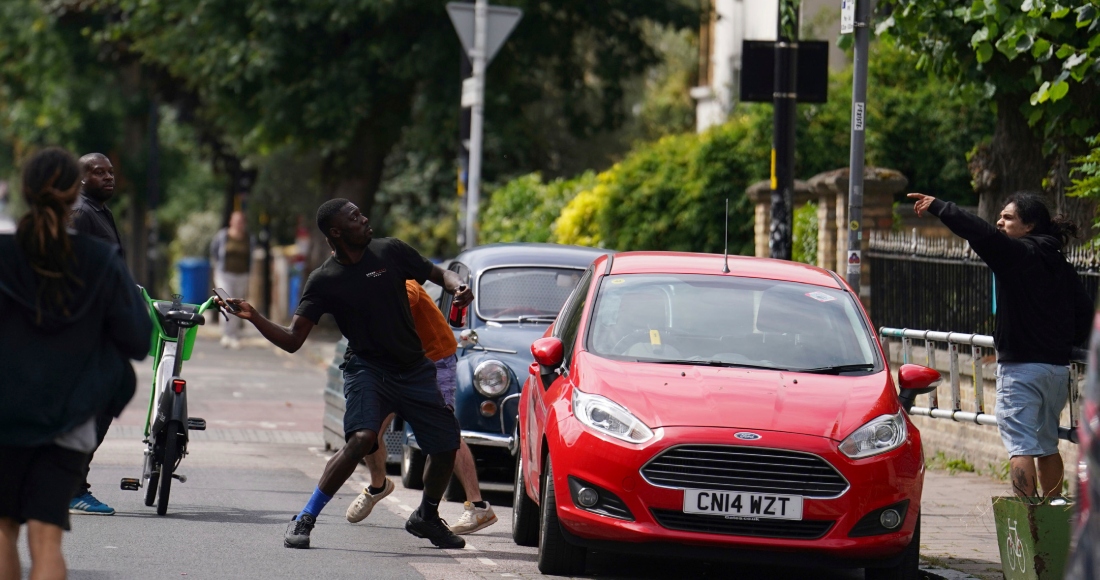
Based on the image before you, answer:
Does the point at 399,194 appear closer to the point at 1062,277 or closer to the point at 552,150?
the point at 552,150

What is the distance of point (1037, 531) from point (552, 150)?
88.2 feet

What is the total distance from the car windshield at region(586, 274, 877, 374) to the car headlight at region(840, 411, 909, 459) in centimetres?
56

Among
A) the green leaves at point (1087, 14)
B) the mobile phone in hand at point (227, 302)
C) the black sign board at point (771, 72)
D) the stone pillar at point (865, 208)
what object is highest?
the green leaves at point (1087, 14)

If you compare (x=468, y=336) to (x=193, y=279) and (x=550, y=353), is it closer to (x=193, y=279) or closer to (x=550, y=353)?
(x=550, y=353)

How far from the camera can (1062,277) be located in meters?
8.28

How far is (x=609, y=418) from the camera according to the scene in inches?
300

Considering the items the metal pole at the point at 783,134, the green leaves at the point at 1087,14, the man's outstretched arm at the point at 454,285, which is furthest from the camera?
the metal pole at the point at 783,134

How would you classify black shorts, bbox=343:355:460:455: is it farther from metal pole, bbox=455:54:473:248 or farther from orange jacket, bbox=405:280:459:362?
metal pole, bbox=455:54:473:248

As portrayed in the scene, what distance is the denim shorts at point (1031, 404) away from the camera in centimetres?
826

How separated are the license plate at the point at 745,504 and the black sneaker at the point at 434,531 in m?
1.86

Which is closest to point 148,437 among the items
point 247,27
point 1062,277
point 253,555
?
point 253,555

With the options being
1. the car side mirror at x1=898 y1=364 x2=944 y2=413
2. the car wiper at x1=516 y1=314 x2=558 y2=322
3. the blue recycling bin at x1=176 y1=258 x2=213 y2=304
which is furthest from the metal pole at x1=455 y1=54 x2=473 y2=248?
the blue recycling bin at x1=176 y1=258 x2=213 y2=304

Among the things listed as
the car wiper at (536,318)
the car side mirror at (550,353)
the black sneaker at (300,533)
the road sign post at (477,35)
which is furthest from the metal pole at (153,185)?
the car side mirror at (550,353)

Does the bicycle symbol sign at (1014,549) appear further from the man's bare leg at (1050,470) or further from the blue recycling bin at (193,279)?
the blue recycling bin at (193,279)
